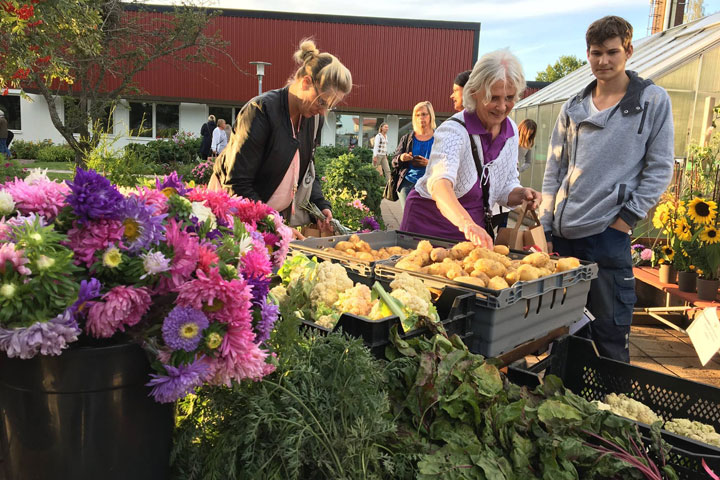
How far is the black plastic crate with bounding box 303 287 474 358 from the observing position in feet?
5.42

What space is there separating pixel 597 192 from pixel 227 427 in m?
2.48

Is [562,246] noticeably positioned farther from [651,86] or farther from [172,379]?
[172,379]

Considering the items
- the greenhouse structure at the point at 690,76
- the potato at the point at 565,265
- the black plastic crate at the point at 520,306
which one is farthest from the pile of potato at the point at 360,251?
the greenhouse structure at the point at 690,76

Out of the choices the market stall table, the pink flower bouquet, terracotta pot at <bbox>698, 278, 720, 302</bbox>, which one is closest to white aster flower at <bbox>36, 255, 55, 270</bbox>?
the pink flower bouquet

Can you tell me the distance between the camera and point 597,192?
3.06 m

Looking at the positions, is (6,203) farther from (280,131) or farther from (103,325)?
(280,131)

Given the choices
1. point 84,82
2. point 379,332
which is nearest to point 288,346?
point 379,332

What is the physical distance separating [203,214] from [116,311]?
12.4 inches

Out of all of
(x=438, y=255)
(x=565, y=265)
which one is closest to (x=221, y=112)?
(x=438, y=255)

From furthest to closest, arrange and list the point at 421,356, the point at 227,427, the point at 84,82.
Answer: the point at 84,82, the point at 421,356, the point at 227,427

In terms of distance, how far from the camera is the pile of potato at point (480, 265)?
2.27 meters

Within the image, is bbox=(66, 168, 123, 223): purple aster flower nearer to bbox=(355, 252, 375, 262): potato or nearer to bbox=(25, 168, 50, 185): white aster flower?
bbox=(25, 168, 50, 185): white aster flower

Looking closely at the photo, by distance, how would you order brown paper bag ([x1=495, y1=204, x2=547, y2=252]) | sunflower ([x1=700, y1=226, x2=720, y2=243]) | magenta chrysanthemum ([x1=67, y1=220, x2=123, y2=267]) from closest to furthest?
magenta chrysanthemum ([x1=67, y1=220, x2=123, y2=267]) < brown paper bag ([x1=495, y1=204, x2=547, y2=252]) < sunflower ([x1=700, y1=226, x2=720, y2=243])

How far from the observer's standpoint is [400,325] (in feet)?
5.74
